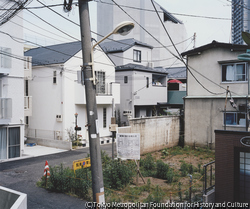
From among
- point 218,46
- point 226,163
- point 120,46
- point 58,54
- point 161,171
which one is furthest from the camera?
point 120,46

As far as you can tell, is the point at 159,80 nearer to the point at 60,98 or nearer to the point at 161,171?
the point at 60,98

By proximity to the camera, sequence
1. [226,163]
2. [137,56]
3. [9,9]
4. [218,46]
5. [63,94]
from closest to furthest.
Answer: [226,163] → [9,9] → [218,46] → [63,94] → [137,56]

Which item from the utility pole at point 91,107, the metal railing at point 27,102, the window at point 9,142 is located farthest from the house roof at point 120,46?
the utility pole at point 91,107

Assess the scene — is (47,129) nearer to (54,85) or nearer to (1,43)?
(54,85)

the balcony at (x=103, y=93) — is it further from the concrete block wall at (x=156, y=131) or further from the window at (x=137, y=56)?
the window at (x=137, y=56)

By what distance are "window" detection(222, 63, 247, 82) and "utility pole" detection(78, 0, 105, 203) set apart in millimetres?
14212

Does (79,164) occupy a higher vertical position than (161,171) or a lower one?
higher

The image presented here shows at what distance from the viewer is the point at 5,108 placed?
1468cm

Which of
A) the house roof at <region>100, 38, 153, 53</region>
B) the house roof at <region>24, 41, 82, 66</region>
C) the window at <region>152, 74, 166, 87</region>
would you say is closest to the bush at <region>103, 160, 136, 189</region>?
the house roof at <region>24, 41, 82, 66</region>

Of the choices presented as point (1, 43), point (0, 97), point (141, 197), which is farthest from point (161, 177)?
point (1, 43)

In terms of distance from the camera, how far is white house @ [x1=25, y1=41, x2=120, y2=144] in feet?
63.7

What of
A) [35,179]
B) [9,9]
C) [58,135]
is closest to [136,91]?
[58,135]

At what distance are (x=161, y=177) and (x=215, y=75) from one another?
377 inches

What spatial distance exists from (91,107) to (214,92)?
1417 cm
